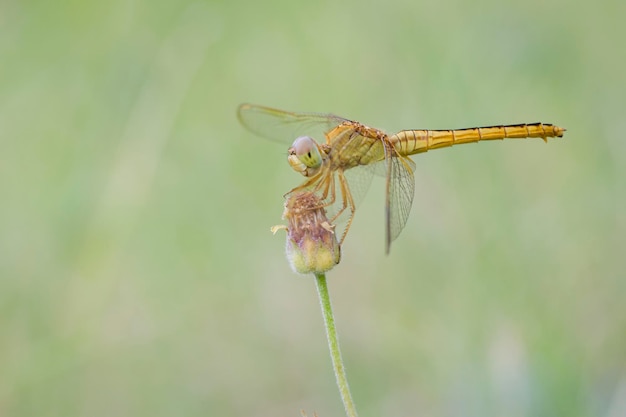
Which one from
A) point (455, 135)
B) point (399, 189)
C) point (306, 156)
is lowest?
point (399, 189)

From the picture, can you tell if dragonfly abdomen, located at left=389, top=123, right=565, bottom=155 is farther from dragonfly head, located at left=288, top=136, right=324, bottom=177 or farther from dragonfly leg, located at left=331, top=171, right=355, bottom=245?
dragonfly head, located at left=288, top=136, right=324, bottom=177

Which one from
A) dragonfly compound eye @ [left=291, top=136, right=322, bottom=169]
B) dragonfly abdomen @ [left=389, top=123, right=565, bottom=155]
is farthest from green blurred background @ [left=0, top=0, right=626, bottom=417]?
dragonfly compound eye @ [left=291, top=136, right=322, bottom=169]

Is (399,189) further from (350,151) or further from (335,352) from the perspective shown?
(335,352)

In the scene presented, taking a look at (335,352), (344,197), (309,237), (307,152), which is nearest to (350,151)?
(344,197)

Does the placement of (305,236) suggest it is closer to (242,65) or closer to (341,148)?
(341,148)

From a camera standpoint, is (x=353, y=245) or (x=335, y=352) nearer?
(x=335, y=352)

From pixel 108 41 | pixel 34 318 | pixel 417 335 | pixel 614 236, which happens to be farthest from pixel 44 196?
pixel 614 236

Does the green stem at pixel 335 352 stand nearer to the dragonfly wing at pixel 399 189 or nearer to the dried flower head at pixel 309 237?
the dried flower head at pixel 309 237
